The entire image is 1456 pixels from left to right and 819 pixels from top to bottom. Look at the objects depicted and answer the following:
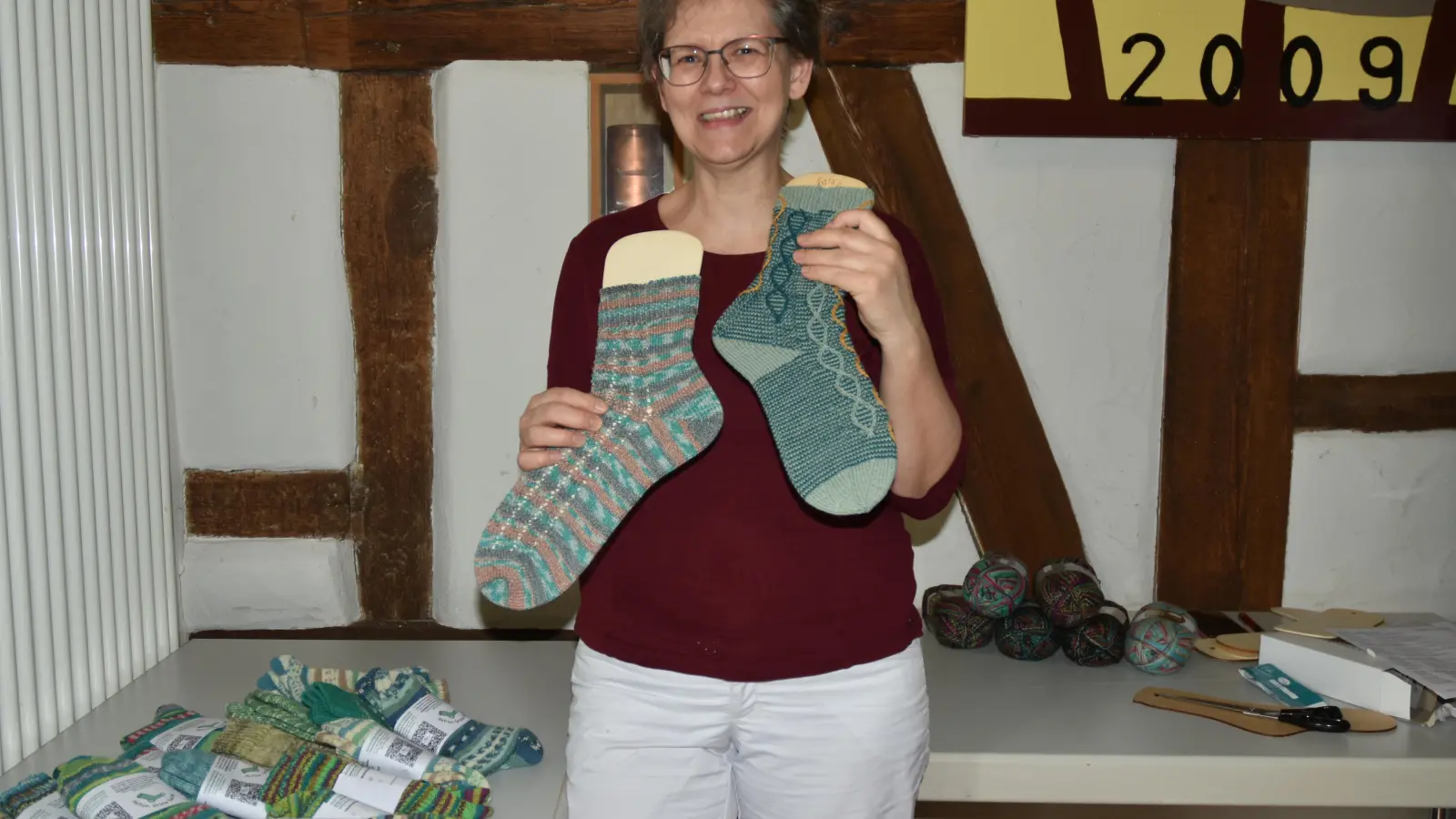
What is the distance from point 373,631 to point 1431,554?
2.36 m

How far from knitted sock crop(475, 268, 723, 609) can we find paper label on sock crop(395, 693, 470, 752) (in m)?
0.51

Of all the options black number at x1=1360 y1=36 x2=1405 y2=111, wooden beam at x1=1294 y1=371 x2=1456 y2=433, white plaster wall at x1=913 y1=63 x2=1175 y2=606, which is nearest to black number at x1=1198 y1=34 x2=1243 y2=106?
white plaster wall at x1=913 y1=63 x2=1175 y2=606

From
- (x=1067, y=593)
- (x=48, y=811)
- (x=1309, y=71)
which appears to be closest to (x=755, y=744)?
(x=48, y=811)

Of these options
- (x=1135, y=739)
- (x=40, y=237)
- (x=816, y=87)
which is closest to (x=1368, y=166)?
(x=816, y=87)

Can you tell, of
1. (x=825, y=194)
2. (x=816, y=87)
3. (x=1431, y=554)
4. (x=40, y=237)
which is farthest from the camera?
(x=1431, y=554)

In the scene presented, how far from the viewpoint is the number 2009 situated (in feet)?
7.78

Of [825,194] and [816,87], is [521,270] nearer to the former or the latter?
[816,87]

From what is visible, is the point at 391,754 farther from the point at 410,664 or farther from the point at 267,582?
the point at 267,582

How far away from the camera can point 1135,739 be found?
2.00 meters

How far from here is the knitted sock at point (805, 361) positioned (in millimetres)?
1382

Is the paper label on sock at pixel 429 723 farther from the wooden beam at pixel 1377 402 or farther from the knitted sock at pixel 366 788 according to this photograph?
the wooden beam at pixel 1377 402

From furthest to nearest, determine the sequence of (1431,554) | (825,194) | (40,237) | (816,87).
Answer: (1431,554) < (816,87) < (40,237) < (825,194)

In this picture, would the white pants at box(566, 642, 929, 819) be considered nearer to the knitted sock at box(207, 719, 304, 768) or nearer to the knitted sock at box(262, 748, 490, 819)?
the knitted sock at box(262, 748, 490, 819)

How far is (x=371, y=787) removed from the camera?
5.45ft
